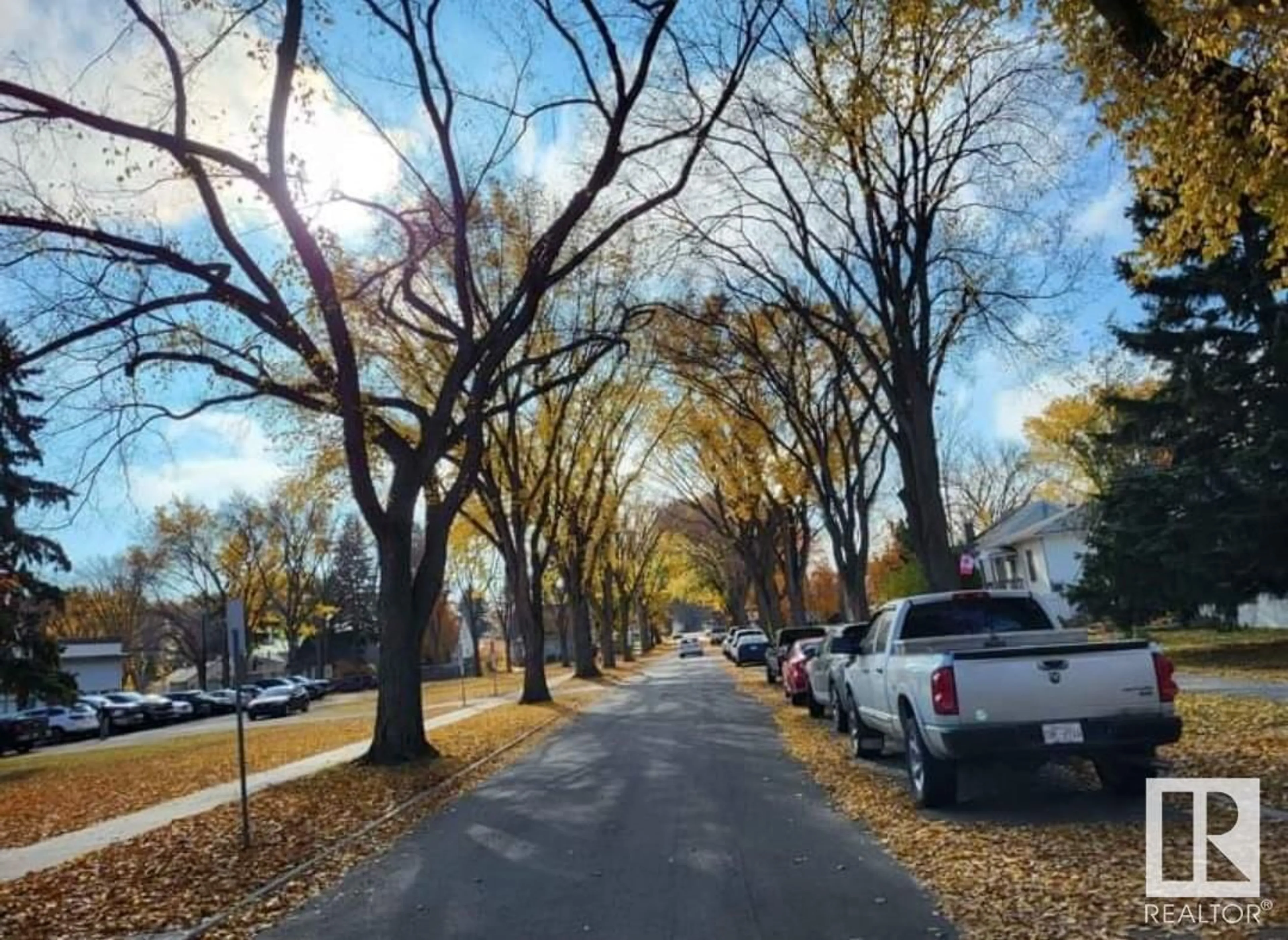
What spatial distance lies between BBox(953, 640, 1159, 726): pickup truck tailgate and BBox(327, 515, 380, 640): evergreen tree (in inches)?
3382

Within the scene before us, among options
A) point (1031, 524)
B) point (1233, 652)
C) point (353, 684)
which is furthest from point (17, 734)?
point (1031, 524)

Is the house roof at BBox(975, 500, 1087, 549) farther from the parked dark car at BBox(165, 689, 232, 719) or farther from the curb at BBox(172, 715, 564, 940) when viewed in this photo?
the parked dark car at BBox(165, 689, 232, 719)

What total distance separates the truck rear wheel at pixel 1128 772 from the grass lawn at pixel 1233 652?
8.83 meters

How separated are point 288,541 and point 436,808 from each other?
63.7 meters

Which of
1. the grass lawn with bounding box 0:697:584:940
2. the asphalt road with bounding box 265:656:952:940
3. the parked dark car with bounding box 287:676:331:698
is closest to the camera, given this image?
the asphalt road with bounding box 265:656:952:940

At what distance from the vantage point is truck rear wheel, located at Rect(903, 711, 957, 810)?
940cm

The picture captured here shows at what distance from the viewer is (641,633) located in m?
94.2

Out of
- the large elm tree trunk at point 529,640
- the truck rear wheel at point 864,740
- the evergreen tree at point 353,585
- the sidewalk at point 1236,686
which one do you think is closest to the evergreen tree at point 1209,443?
the sidewalk at point 1236,686

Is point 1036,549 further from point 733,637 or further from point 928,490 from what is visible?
point 928,490

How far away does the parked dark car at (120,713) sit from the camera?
42844 mm

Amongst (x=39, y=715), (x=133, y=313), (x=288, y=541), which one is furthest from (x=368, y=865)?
(x=288, y=541)

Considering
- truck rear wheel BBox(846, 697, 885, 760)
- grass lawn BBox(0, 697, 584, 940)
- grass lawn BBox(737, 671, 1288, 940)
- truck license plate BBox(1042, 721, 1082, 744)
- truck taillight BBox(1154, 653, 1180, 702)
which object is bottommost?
grass lawn BBox(737, 671, 1288, 940)

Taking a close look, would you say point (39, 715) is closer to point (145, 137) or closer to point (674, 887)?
point (145, 137)

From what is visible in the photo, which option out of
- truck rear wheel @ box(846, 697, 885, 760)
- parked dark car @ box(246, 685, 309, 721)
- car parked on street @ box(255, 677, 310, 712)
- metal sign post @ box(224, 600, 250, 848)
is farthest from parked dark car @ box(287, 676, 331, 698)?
metal sign post @ box(224, 600, 250, 848)
